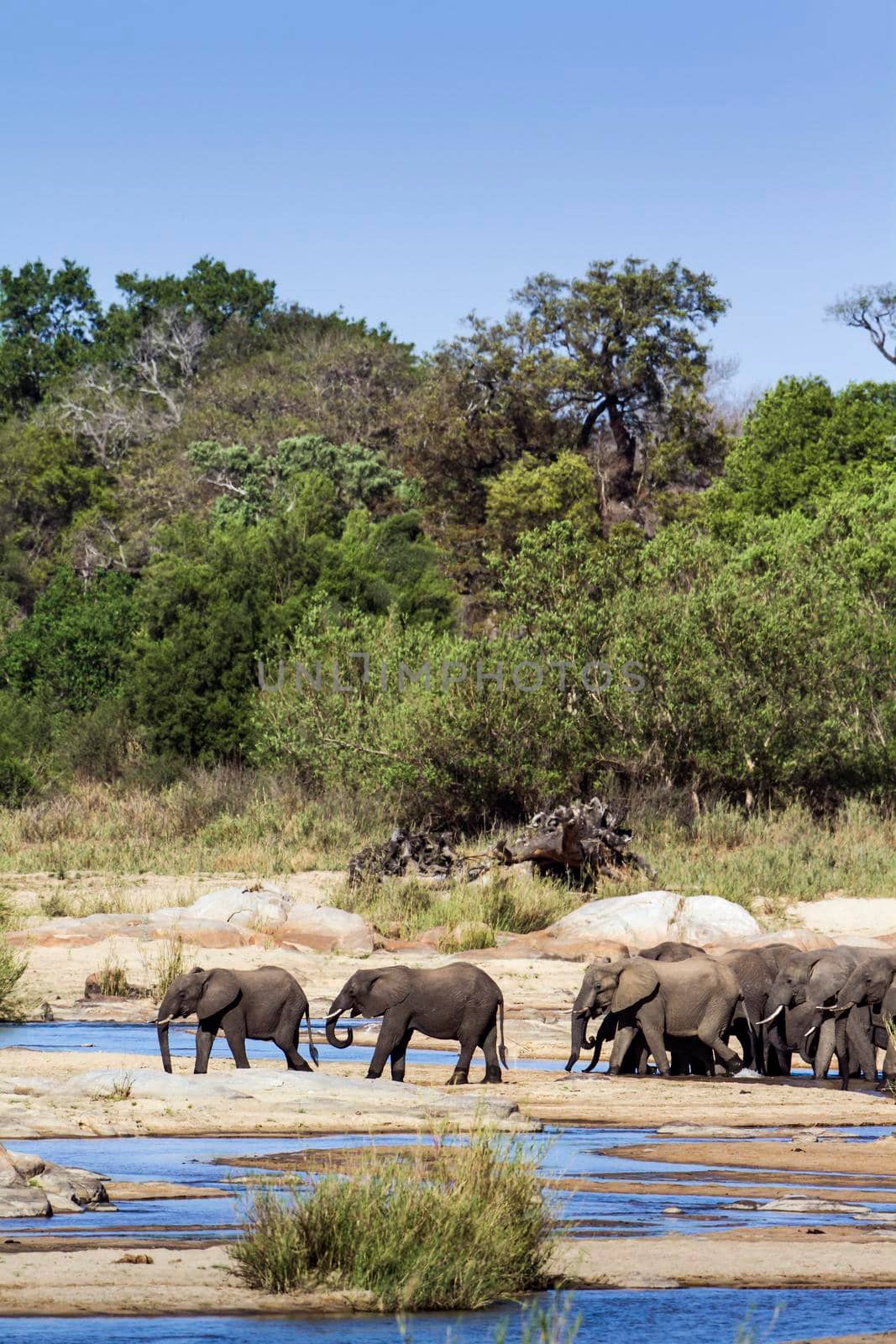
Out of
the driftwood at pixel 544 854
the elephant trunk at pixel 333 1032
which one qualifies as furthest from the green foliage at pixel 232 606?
the elephant trunk at pixel 333 1032

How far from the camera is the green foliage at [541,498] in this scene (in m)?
51.1

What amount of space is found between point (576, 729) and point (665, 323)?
26.4m

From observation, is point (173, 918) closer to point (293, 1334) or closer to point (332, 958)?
point (332, 958)

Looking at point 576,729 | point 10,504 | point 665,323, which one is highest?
point 665,323

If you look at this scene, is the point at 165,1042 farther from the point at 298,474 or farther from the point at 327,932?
the point at 298,474

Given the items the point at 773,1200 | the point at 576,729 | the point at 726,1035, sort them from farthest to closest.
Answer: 1. the point at 576,729
2. the point at 726,1035
3. the point at 773,1200

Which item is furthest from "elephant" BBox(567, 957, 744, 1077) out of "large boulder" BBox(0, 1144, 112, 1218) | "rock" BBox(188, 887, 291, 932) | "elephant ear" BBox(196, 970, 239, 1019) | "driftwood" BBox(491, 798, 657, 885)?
→ "driftwood" BBox(491, 798, 657, 885)

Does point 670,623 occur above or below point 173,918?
above

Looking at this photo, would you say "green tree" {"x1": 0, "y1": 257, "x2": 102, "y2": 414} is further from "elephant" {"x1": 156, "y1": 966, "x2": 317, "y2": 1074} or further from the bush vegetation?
"elephant" {"x1": 156, "y1": 966, "x2": 317, "y2": 1074}

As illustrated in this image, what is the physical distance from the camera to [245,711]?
36.6m

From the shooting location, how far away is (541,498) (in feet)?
168

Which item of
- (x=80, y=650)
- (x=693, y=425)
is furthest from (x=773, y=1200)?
(x=693, y=425)

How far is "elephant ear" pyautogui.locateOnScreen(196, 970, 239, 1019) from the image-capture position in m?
13.6

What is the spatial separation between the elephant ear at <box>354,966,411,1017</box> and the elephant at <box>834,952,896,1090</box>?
374 cm
